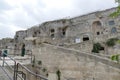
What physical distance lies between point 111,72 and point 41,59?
5.09 metres

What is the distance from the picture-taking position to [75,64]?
11508 millimetres

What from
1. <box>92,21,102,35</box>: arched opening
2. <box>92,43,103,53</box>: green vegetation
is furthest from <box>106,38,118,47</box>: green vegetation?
<box>92,21,102,35</box>: arched opening

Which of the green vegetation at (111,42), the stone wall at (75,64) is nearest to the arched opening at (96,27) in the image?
the green vegetation at (111,42)

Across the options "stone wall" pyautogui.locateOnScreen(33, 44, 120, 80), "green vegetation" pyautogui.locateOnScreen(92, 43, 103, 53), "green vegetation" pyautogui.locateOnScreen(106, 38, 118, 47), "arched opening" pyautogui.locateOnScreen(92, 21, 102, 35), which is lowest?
"stone wall" pyautogui.locateOnScreen(33, 44, 120, 80)

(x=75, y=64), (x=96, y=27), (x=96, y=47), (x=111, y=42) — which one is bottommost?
(x=75, y=64)

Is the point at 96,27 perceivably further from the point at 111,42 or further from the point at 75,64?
the point at 75,64

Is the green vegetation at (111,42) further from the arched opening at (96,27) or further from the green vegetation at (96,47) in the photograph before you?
the arched opening at (96,27)

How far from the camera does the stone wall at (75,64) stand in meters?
10.3

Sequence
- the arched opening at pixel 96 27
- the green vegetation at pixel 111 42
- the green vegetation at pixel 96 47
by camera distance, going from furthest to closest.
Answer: the arched opening at pixel 96 27, the green vegetation at pixel 96 47, the green vegetation at pixel 111 42

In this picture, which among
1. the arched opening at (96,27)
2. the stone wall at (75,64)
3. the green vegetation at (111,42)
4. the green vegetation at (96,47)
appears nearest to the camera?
the stone wall at (75,64)

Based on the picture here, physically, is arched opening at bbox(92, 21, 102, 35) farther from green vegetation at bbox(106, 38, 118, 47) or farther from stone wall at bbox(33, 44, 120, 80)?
stone wall at bbox(33, 44, 120, 80)

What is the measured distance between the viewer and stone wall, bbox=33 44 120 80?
10.3 metres

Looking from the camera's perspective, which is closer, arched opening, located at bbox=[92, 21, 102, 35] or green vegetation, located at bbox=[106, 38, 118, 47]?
green vegetation, located at bbox=[106, 38, 118, 47]

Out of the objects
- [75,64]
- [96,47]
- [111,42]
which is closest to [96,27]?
[111,42]
